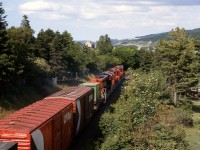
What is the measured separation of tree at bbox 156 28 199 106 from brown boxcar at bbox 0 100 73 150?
27118 millimetres

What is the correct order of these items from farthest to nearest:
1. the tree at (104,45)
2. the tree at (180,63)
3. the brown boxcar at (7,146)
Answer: the tree at (104,45) → the tree at (180,63) → the brown boxcar at (7,146)

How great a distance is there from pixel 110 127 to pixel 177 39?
27.5 metres

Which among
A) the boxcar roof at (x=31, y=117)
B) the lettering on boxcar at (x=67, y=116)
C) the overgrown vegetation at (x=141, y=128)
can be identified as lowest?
the overgrown vegetation at (x=141, y=128)

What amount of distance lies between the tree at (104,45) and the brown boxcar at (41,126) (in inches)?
4738

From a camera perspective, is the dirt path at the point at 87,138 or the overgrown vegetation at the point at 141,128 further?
the dirt path at the point at 87,138

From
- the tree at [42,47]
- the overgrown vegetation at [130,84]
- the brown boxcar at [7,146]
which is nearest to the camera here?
the brown boxcar at [7,146]

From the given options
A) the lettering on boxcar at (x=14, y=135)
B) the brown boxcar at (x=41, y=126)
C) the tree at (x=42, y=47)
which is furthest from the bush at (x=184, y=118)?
the tree at (x=42, y=47)

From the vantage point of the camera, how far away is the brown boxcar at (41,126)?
15297mm

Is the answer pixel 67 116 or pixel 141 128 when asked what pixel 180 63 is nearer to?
pixel 141 128

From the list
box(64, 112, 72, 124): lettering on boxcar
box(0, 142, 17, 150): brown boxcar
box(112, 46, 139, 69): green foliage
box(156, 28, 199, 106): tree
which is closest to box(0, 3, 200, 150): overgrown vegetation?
box(156, 28, 199, 106): tree

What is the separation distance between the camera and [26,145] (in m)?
15.1

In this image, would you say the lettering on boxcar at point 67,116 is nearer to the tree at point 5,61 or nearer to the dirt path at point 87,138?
the dirt path at point 87,138

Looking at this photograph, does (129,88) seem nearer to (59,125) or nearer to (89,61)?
(59,125)

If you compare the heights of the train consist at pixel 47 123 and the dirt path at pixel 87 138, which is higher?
the train consist at pixel 47 123
